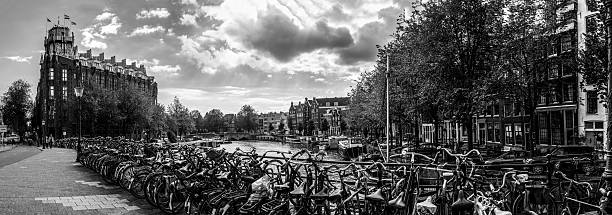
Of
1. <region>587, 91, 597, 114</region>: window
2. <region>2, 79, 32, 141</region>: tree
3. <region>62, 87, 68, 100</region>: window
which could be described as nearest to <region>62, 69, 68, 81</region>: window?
<region>62, 87, 68, 100</region>: window

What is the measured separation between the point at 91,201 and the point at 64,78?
80689mm

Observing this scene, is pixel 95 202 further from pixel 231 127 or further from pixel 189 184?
pixel 231 127

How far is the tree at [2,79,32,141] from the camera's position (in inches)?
3167

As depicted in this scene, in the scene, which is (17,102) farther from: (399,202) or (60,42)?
(399,202)

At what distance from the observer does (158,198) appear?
8.45m

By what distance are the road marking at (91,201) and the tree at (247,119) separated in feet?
481

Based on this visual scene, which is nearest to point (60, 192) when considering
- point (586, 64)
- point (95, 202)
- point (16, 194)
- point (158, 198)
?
point (16, 194)

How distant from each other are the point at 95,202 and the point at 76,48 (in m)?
90.8

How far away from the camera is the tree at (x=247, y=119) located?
157m

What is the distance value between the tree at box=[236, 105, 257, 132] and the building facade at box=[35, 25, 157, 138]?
2462 inches

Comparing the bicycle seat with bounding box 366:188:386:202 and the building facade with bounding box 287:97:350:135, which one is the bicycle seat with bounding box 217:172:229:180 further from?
the building facade with bounding box 287:97:350:135

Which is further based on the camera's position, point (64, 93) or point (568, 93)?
point (64, 93)

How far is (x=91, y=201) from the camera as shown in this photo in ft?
33.4

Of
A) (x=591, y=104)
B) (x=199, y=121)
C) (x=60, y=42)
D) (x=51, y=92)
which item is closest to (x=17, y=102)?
(x=51, y=92)
